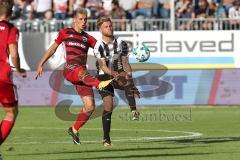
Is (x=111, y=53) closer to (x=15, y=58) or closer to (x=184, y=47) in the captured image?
(x=15, y=58)

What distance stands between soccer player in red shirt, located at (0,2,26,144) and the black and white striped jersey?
11.5ft

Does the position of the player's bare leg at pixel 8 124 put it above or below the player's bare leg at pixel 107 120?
above

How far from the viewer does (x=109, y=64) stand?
16.7 m

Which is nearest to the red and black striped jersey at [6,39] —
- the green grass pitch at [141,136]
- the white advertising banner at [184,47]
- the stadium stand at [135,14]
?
the green grass pitch at [141,136]

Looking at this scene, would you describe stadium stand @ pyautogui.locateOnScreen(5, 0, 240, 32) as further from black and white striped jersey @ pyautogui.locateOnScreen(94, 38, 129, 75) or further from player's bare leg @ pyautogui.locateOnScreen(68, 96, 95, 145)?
player's bare leg @ pyautogui.locateOnScreen(68, 96, 95, 145)

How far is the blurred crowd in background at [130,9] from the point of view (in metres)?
31.5

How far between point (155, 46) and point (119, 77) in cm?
1383

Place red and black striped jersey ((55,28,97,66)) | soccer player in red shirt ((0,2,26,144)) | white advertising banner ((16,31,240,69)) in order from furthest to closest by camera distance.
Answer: white advertising banner ((16,31,240,69)) → red and black striped jersey ((55,28,97,66)) → soccer player in red shirt ((0,2,26,144))

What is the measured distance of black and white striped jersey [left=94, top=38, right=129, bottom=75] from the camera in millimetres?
16500

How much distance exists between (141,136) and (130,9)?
13465mm

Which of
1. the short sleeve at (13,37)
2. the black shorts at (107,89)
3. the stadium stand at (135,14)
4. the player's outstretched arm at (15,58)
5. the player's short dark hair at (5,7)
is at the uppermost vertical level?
the player's short dark hair at (5,7)

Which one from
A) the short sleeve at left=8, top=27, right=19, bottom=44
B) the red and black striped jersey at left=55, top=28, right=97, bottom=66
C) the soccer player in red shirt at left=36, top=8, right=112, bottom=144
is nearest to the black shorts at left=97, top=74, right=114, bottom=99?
the soccer player in red shirt at left=36, top=8, right=112, bottom=144

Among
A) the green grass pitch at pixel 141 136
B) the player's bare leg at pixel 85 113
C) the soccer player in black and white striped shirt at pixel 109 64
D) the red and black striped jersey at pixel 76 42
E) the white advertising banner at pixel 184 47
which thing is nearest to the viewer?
the green grass pitch at pixel 141 136

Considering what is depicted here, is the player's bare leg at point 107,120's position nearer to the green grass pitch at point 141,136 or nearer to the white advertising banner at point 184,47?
the green grass pitch at point 141,136
